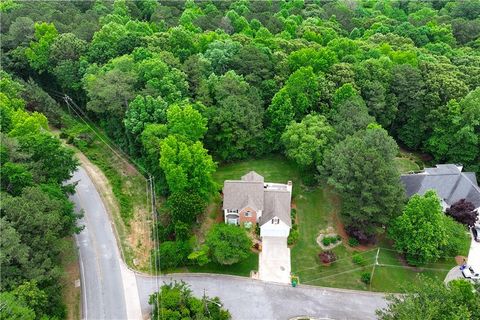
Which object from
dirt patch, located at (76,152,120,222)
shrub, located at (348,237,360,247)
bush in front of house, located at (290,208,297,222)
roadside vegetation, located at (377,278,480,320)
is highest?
roadside vegetation, located at (377,278,480,320)

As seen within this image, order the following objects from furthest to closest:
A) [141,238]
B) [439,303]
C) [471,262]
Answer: [141,238]
[471,262]
[439,303]

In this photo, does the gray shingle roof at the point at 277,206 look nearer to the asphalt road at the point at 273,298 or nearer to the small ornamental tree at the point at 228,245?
the small ornamental tree at the point at 228,245

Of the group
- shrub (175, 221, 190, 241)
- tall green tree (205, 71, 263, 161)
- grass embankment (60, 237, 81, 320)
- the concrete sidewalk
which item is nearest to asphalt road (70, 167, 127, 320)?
grass embankment (60, 237, 81, 320)

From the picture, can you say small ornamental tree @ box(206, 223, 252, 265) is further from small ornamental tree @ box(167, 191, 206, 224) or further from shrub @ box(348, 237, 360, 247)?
shrub @ box(348, 237, 360, 247)

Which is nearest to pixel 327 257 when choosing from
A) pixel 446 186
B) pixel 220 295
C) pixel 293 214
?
pixel 293 214

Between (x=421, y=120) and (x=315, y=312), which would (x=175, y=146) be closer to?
(x=315, y=312)

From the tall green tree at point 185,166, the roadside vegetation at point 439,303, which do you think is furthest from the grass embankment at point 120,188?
the roadside vegetation at point 439,303

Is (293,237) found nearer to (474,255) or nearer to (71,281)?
(474,255)
